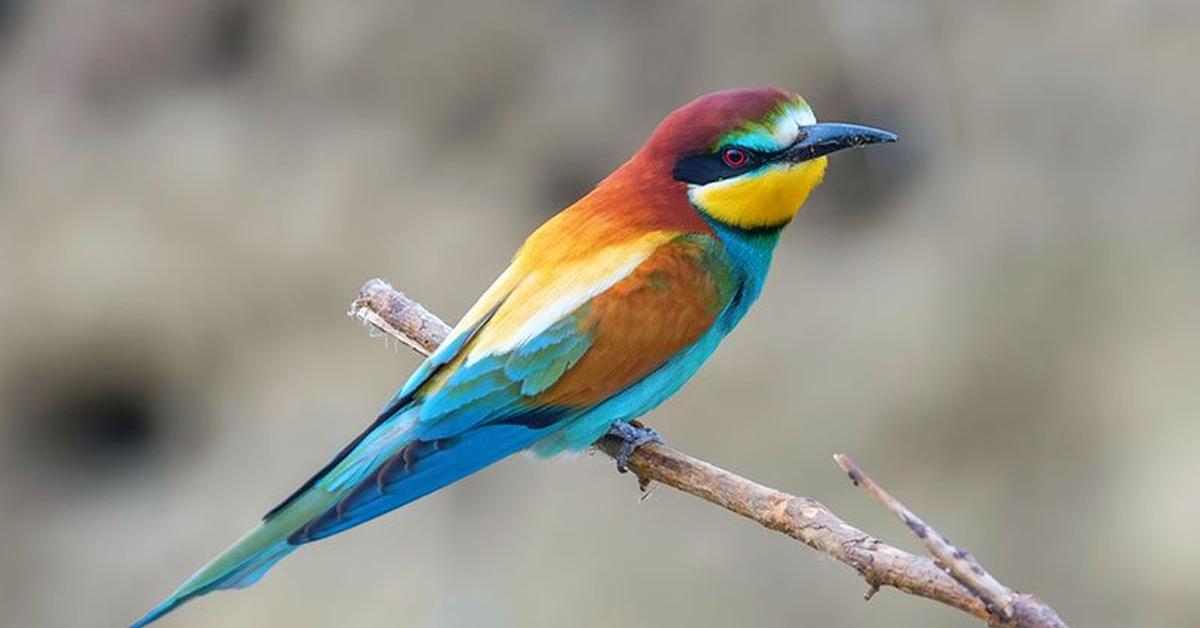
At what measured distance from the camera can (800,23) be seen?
17.4ft

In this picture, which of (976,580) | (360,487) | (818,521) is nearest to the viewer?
(976,580)

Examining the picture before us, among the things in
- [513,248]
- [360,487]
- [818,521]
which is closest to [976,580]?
[818,521]

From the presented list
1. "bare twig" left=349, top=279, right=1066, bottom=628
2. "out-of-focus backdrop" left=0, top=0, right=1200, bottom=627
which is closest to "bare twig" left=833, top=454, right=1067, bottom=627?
"bare twig" left=349, top=279, right=1066, bottom=628

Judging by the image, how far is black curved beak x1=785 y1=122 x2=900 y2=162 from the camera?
96.9 inches

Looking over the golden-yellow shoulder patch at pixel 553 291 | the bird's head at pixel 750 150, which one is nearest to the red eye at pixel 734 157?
the bird's head at pixel 750 150

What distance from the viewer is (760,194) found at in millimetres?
2527

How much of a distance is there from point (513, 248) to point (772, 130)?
301 centimetres

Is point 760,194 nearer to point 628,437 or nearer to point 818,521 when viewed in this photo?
point 628,437

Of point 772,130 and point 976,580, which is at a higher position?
point 772,130

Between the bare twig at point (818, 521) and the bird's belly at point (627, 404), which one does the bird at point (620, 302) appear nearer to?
the bird's belly at point (627, 404)

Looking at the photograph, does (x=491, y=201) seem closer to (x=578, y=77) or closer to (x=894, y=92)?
(x=578, y=77)

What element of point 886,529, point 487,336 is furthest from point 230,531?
point 487,336

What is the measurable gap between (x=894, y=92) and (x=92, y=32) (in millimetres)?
2688

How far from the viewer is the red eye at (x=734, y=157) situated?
2.51 m
